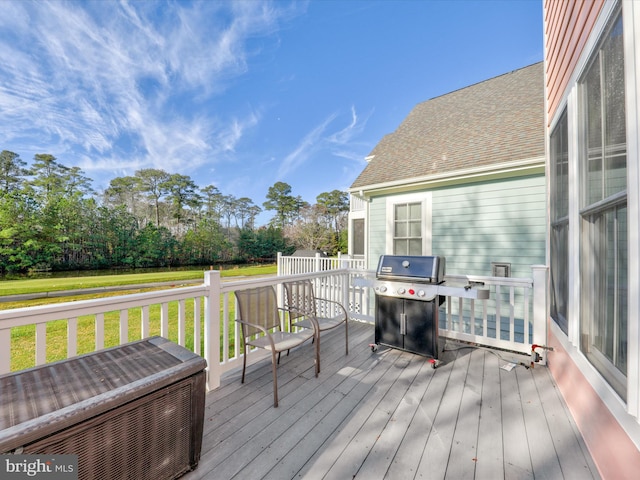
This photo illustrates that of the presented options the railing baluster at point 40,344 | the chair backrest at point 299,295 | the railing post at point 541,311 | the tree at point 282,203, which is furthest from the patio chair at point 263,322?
the tree at point 282,203

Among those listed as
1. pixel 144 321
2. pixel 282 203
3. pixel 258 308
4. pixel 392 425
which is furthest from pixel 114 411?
pixel 282 203

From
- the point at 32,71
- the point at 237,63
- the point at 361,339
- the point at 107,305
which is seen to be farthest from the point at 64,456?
the point at 32,71

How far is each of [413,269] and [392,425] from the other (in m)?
1.65

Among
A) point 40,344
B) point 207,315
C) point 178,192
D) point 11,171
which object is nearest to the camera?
point 40,344

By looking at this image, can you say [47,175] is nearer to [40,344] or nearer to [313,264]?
[313,264]

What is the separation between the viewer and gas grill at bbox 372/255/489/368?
9.44ft

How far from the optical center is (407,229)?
5578mm

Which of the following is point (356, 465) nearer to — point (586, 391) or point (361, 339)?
point (586, 391)

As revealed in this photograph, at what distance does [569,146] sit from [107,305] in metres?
3.92

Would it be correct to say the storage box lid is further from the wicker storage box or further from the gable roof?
the gable roof

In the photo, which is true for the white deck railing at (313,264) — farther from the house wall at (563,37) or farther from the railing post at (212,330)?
the house wall at (563,37)

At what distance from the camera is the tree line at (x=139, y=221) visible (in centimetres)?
1786

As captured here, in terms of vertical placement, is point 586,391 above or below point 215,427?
above

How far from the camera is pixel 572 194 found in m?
2.11
